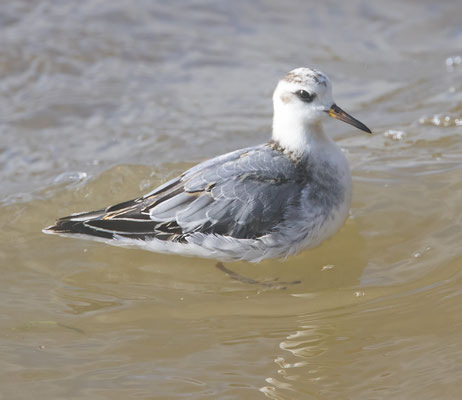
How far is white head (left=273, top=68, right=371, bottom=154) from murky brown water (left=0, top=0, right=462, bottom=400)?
3.15ft

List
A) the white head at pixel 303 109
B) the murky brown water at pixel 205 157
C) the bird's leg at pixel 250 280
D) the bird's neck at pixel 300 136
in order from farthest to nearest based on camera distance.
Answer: the bird's neck at pixel 300 136 → the white head at pixel 303 109 → the bird's leg at pixel 250 280 → the murky brown water at pixel 205 157

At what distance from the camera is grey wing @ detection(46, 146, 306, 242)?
589cm

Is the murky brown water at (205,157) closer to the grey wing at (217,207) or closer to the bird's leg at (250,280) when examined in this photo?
the bird's leg at (250,280)

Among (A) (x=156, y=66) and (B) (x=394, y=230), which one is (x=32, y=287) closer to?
(B) (x=394, y=230)

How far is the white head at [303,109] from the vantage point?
6.06 metres

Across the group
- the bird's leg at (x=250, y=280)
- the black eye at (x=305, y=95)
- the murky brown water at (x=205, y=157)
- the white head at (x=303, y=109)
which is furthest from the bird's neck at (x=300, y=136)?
the bird's leg at (x=250, y=280)

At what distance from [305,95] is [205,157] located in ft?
7.16

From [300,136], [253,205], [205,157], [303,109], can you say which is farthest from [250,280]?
[205,157]

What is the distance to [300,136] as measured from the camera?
6.18 metres

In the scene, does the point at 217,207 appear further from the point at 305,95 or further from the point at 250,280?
the point at 305,95

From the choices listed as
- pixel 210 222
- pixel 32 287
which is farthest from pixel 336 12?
pixel 32 287

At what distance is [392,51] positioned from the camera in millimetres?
10195

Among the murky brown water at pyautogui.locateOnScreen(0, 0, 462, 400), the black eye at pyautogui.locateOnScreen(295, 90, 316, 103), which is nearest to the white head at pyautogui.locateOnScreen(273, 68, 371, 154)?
the black eye at pyautogui.locateOnScreen(295, 90, 316, 103)

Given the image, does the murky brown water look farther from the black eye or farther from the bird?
the black eye
